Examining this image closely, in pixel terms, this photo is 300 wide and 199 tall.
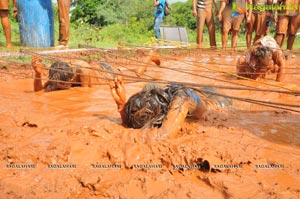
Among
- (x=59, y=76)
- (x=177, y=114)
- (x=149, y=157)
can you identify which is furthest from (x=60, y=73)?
(x=149, y=157)

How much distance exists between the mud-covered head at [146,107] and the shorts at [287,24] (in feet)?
16.6

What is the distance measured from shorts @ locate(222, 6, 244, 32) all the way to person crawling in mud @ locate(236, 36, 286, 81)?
102 inches

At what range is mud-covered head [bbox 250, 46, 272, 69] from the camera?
469 centimetres

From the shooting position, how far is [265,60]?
185 inches

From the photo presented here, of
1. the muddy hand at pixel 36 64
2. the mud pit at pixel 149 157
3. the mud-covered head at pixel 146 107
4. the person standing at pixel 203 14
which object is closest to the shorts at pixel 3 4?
the muddy hand at pixel 36 64

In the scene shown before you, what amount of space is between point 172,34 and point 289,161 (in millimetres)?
10990

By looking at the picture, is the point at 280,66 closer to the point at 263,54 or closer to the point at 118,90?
the point at 263,54

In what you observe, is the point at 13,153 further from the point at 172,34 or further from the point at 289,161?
the point at 172,34

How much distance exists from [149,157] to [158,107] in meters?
0.62

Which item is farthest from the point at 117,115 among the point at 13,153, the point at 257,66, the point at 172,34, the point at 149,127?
the point at 172,34

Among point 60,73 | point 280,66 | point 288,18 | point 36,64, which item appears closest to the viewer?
point 36,64

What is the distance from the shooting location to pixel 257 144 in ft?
8.34

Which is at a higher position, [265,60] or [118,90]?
[265,60]

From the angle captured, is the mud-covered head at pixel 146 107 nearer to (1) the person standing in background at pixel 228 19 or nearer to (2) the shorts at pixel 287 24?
(2) the shorts at pixel 287 24
